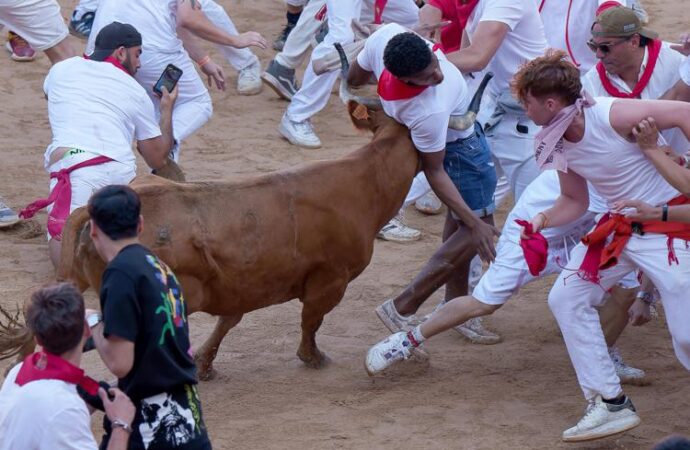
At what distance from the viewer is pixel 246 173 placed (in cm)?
1032

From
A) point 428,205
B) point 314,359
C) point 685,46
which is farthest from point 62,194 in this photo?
point 685,46

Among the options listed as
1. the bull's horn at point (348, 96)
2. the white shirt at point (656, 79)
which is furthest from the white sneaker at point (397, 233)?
the white shirt at point (656, 79)

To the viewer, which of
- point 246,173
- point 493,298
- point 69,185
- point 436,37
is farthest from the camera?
point 246,173

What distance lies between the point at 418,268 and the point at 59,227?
8.77ft

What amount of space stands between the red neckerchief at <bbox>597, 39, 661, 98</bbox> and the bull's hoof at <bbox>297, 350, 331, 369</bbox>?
90.4 inches

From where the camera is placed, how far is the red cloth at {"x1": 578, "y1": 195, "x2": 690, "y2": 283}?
18.9 ft

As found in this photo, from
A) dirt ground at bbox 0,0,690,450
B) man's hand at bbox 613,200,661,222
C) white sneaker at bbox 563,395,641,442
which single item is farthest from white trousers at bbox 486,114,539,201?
white sneaker at bbox 563,395,641,442

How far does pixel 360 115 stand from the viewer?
708 cm

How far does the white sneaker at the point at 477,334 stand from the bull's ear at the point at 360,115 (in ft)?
4.23

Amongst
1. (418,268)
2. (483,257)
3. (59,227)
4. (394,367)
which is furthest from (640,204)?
(59,227)

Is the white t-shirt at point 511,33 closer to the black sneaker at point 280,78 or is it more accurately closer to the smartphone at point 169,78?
the smartphone at point 169,78

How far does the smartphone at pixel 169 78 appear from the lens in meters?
8.66

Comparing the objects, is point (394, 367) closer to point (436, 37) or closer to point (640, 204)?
point (640, 204)

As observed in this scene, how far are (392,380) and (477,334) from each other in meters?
0.85
